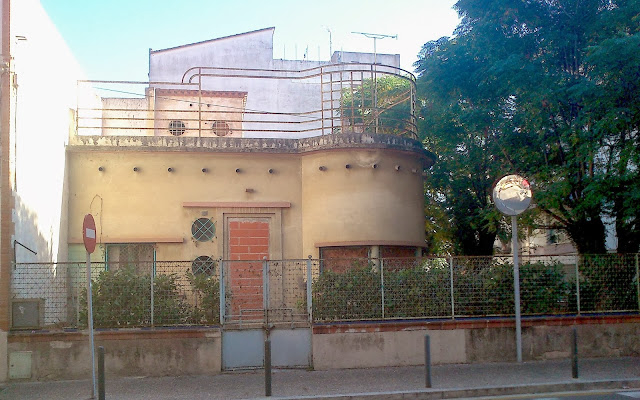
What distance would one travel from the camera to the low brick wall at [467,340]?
12891mm

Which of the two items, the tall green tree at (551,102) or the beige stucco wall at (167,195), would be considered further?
the beige stucco wall at (167,195)

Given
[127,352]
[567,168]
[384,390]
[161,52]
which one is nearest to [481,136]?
[567,168]

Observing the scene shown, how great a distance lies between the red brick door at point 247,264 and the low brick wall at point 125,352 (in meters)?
0.98

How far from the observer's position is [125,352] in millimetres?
12344

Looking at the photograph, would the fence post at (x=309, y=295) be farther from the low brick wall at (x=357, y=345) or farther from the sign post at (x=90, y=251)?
the sign post at (x=90, y=251)

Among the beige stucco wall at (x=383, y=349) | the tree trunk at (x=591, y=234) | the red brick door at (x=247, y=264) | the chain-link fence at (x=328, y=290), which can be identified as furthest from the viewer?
the tree trunk at (x=591, y=234)

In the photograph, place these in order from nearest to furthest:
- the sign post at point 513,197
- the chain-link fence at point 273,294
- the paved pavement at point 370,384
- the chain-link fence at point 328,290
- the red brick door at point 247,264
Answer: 1. the paved pavement at point 370,384
2. the chain-link fence at point 328,290
3. the chain-link fence at point 273,294
4. the sign post at point 513,197
5. the red brick door at point 247,264

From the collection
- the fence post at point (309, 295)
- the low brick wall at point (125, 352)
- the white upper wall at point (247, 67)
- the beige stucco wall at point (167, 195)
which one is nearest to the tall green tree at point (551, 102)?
the beige stucco wall at point (167, 195)

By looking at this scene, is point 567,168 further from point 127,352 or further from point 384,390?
point 127,352

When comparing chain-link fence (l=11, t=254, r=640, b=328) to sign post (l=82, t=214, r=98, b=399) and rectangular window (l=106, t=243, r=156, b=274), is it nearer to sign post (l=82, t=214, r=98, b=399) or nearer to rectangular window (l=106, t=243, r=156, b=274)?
sign post (l=82, t=214, r=98, b=399)

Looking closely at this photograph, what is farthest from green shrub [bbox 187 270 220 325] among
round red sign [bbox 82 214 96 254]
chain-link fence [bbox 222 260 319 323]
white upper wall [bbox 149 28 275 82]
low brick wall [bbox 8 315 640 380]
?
white upper wall [bbox 149 28 275 82]

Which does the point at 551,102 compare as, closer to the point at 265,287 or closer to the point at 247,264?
the point at 265,287

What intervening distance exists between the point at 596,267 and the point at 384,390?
240 inches

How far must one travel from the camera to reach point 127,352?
12.4 meters
